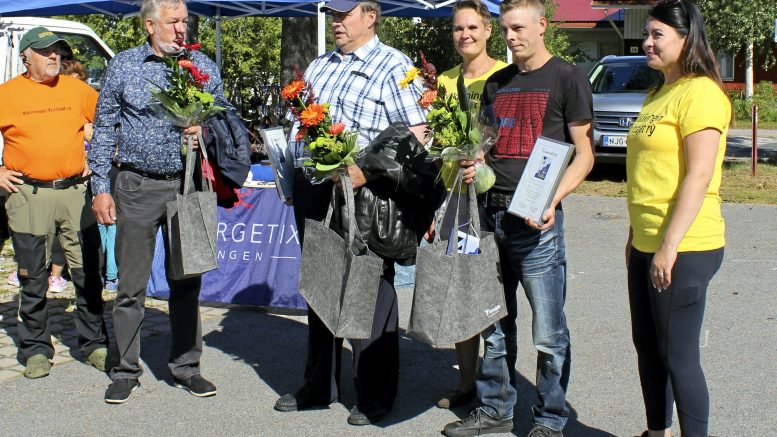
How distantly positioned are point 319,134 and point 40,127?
2.18 meters

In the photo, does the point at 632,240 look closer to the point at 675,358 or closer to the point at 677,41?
the point at 675,358

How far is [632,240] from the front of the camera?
13.3ft

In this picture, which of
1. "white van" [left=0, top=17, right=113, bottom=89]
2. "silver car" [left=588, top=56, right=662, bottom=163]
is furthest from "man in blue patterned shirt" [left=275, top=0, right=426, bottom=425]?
"silver car" [left=588, top=56, right=662, bottom=163]

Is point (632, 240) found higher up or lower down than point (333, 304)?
higher up

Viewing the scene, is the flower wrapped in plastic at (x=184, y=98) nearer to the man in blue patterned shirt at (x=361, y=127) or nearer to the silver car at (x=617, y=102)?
the man in blue patterned shirt at (x=361, y=127)

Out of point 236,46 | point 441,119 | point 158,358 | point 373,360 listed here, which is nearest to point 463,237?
point 441,119

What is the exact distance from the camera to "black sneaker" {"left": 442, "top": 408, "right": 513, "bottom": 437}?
182 inches

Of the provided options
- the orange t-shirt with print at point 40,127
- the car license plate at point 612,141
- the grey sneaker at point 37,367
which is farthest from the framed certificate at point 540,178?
the car license plate at point 612,141

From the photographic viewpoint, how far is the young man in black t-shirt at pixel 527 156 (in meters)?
4.20

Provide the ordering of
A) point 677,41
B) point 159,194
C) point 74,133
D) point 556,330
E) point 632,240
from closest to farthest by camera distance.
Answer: point 677,41 < point 632,240 < point 556,330 < point 159,194 < point 74,133

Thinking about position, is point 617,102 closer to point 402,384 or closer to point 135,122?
point 402,384

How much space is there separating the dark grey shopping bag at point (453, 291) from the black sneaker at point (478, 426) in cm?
64

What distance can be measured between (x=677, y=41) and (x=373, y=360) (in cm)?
215

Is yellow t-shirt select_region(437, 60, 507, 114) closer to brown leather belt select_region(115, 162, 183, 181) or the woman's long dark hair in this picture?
the woman's long dark hair
